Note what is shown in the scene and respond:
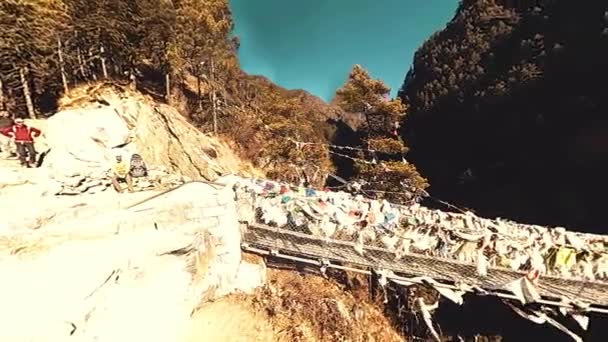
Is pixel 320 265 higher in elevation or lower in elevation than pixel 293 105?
lower

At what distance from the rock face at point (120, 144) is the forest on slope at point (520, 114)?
14197 mm

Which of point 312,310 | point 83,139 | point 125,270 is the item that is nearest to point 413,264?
point 312,310

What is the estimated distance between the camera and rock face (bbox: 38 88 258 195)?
11.4m

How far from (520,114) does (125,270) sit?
2325cm

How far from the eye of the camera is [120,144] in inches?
578

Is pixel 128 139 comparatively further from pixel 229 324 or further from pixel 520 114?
pixel 520 114

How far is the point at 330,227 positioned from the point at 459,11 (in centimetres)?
3031

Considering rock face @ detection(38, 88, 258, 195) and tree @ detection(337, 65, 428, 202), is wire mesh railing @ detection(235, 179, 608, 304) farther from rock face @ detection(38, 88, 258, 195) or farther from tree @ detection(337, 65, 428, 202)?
tree @ detection(337, 65, 428, 202)

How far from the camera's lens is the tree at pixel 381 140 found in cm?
2292

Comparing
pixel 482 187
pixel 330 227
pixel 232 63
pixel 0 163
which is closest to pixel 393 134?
pixel 482 187

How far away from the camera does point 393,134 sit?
27.1 m

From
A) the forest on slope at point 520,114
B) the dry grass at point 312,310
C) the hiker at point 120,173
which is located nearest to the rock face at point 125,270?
the dry grass at point 312,310

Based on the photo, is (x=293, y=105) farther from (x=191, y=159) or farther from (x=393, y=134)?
(x=191, y=159)

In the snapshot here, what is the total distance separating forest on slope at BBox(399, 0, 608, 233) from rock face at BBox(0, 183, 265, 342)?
18.0m
